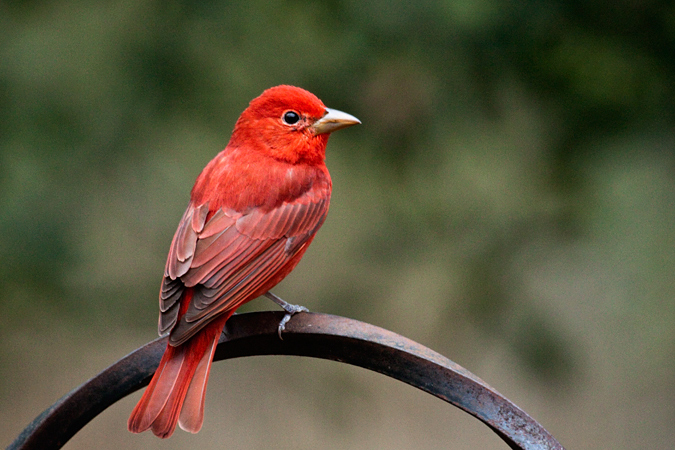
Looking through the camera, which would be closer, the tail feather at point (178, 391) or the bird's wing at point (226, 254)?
the tail feather at point (178, 391)

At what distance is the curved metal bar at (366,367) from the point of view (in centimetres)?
181

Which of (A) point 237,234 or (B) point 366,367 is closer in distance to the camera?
(B) point 366,367

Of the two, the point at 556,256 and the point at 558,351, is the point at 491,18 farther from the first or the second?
the point at 558,351

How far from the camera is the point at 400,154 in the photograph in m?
3.22

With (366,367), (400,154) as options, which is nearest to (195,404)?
(366,367)

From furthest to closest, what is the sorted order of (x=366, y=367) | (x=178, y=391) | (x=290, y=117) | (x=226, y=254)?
(x=290, y=117) → (x=226, y=254) → (x=178, y=391) → (x=366, y=367)

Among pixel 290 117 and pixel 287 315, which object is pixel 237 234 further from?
pixel 290 117

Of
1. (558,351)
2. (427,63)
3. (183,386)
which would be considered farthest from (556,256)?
(183,386)

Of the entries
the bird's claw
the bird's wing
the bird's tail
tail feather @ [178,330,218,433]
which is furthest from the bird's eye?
tail feather @ [178,330,218,433]

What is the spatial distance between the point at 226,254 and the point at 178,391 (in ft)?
1.68

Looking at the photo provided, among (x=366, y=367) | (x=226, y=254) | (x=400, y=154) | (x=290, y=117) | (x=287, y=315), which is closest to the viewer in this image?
(x=366, y=367)

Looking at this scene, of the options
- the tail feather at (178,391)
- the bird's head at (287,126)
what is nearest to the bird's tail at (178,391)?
the tail feather at (178,391)

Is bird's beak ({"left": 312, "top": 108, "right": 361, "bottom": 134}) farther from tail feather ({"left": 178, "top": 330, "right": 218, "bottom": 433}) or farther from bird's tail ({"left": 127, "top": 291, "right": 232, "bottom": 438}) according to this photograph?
tail feather ({"left": 178, "top": 330, "right": 218, "bottom": 433})

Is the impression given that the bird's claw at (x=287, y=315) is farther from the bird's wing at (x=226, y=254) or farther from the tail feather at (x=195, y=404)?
the tail feather at (x=195, y=404)
